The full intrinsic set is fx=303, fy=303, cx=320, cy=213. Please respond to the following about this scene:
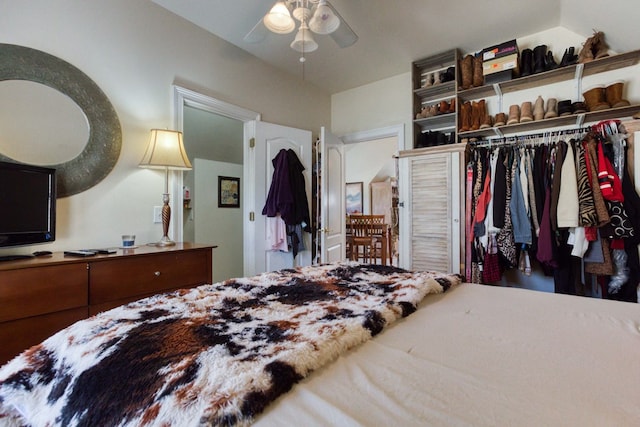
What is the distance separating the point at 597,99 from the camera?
233cm

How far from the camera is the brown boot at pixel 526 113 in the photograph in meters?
2.58

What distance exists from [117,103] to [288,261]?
2.00 m

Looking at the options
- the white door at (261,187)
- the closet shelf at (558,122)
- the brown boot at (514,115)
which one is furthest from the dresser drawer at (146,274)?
the brown boot at (514,115)

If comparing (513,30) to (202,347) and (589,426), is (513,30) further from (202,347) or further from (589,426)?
(202,347)

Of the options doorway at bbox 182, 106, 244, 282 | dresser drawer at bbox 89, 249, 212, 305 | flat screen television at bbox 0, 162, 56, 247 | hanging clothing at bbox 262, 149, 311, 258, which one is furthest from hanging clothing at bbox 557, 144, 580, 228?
flat screen television at bbox 0, 162, 56, 247

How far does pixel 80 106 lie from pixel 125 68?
1.45ft

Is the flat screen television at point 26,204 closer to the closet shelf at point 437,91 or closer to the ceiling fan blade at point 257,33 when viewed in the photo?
the ceiling fan blade at point 257,33

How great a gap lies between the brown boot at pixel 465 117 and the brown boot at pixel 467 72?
18 cm

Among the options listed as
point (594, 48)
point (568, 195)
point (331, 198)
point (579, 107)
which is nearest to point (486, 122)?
point (579, 107)

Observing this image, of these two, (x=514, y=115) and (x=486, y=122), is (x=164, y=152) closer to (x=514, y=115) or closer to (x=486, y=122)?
(x=486, y=122)

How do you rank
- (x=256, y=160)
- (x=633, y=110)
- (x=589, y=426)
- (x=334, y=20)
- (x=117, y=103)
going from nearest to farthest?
(x=589, y=426)
(x=334, y=20)
(x=117, y=103)
(x=633, y=110)
(x=256, y=160)

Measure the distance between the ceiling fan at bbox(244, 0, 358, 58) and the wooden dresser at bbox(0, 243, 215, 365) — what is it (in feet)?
4.85

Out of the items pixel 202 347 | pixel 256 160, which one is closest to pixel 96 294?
pixel 202 347

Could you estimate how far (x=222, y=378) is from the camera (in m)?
0.56
